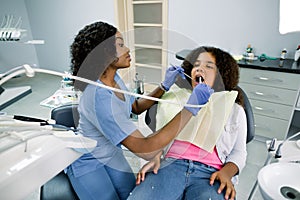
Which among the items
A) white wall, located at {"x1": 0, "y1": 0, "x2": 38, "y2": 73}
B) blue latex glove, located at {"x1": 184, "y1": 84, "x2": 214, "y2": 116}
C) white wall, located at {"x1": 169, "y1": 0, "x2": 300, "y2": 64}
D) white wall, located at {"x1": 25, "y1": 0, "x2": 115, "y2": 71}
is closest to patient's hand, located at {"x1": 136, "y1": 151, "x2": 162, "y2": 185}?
blue latex glove, located at {"x1": 184, "y1": 84, "x2": 214, "y2": 116}

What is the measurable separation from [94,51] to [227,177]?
0.80m

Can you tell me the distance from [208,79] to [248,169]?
1261mm

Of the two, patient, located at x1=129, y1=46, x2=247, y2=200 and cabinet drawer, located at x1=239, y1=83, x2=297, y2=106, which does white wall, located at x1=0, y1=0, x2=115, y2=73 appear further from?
patient, located at x1=129, y1=46, x2=247, y2=200

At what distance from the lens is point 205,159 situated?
1.04 metres

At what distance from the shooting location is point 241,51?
2.52 m

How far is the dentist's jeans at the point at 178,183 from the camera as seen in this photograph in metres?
0.89

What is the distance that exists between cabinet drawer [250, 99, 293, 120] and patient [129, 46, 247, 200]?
117 centimetres

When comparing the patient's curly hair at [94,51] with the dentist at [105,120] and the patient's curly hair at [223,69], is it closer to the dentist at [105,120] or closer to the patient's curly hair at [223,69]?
the dentist at [105,120]

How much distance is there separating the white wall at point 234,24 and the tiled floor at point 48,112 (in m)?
1.12

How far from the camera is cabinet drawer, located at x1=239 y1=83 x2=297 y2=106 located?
1960mm

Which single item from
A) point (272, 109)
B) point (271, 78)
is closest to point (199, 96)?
point (271, 78)

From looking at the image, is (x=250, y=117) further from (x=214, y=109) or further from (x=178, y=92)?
(x=178, y=92)

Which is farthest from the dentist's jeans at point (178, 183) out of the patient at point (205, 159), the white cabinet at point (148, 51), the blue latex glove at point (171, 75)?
the white cabinet at point (148, 51)

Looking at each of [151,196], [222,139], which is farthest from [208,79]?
[151,196]
